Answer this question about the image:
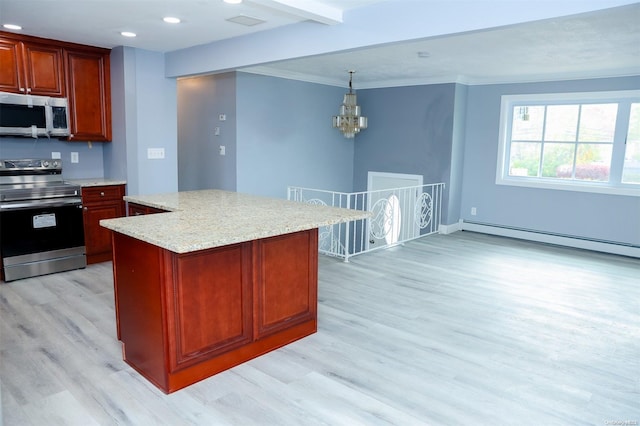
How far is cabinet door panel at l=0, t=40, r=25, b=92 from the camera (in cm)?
426

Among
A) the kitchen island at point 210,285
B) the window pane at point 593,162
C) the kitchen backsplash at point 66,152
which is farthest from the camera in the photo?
the window pane at point 593,162

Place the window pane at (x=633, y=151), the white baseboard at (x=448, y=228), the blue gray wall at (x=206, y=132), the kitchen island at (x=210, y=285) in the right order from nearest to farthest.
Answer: the kitchen island at (x=210, y=285)
the window pane at (x=633, y=151)
the blue gray wall at (x=206, y=132)
the white baseboard at (x=448, y=228)

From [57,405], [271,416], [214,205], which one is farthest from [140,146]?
[271,416]

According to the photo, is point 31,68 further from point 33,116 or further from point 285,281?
point 285,281

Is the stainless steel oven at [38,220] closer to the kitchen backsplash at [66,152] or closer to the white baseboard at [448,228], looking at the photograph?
the kitchen backsplash at [66,152]

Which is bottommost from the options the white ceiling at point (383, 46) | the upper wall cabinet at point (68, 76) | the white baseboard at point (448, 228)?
the white baseboard at point (448, 228)

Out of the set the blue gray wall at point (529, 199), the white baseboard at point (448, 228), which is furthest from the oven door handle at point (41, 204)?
the blue gray wall at point (529, 199)

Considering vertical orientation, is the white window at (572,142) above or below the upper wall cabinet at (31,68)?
below

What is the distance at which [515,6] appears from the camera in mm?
2516

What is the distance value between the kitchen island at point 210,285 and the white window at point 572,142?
4401 mm

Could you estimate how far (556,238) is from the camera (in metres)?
6.22

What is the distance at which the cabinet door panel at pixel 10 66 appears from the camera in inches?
168

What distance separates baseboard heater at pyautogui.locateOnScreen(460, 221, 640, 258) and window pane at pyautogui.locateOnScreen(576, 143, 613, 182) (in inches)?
32.9

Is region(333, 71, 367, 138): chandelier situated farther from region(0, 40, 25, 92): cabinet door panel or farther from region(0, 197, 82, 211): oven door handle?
region(0, 40, 25, 92): cabinet door panel
